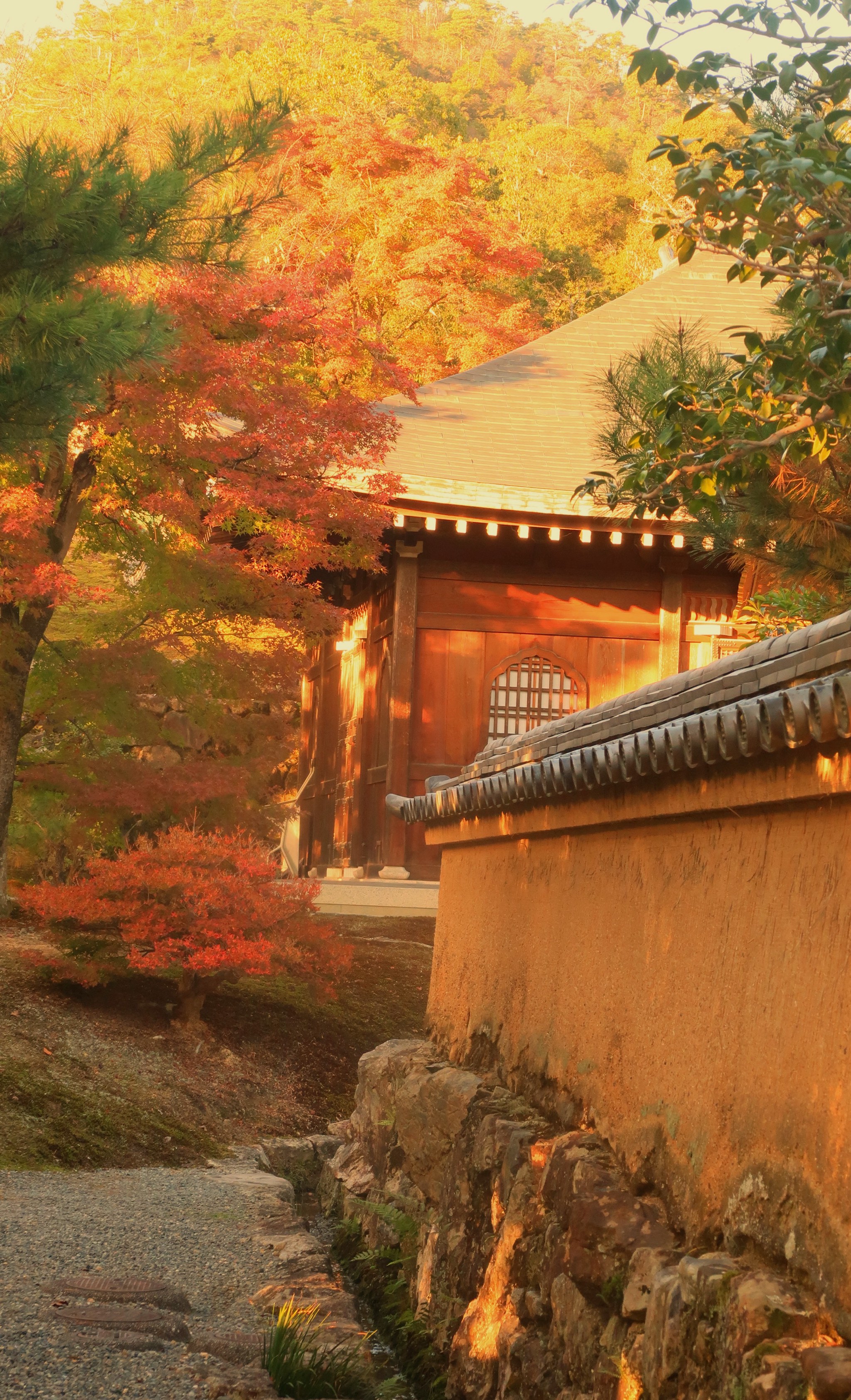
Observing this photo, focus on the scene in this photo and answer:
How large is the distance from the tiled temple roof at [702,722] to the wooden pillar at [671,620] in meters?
7.23

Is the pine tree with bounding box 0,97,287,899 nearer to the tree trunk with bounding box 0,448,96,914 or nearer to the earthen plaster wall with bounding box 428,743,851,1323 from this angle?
the earthen plaster wall with bounding box 428,743,851,1323

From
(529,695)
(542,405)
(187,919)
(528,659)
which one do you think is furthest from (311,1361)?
(542,405)

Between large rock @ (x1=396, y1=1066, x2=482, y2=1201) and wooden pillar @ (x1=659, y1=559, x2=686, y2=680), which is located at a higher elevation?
wooden pillar @ (x1=659, y1=559, x2=686, y2=680)

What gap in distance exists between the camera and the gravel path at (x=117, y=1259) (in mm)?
4844

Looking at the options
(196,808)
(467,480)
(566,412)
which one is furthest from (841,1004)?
(566,412)

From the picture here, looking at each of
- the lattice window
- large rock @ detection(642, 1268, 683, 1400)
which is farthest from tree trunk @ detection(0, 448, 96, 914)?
large rock @ detection(642, 1268, 683, 1400)

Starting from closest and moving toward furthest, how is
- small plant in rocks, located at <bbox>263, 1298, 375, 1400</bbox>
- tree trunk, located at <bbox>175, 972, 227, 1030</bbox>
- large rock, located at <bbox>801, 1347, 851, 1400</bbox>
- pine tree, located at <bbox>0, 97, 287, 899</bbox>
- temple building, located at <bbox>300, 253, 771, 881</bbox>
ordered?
large rock, located at <bbox>801, 1347, 851, 1400</bbox>
small plant in rocks, located at <bbox>263, 1298, 375, 1400</bbox>
pine tree, located at <bbox>0, 97, 287, 899</bbox>
tree trunk, located at <bbox>175, 972, 227, 1030</bbox>
temple building, located at <bbox>300, 253, 771, 881</bbox>

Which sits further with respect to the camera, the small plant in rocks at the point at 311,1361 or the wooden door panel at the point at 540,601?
the wooden door panel at the point at 540,601

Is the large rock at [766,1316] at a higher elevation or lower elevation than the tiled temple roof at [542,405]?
lower

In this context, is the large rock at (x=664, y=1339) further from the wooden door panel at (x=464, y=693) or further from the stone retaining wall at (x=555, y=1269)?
the wooden door panel at (x=464, y=693)

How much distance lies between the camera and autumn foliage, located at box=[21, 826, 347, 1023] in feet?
33.9

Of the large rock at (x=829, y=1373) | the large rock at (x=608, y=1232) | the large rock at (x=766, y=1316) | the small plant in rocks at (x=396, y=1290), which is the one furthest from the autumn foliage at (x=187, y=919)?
the large rock at (x=829, y=1373)

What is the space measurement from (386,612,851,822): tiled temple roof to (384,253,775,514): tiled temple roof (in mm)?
6768

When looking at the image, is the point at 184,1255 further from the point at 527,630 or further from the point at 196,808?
the point at 527,630
